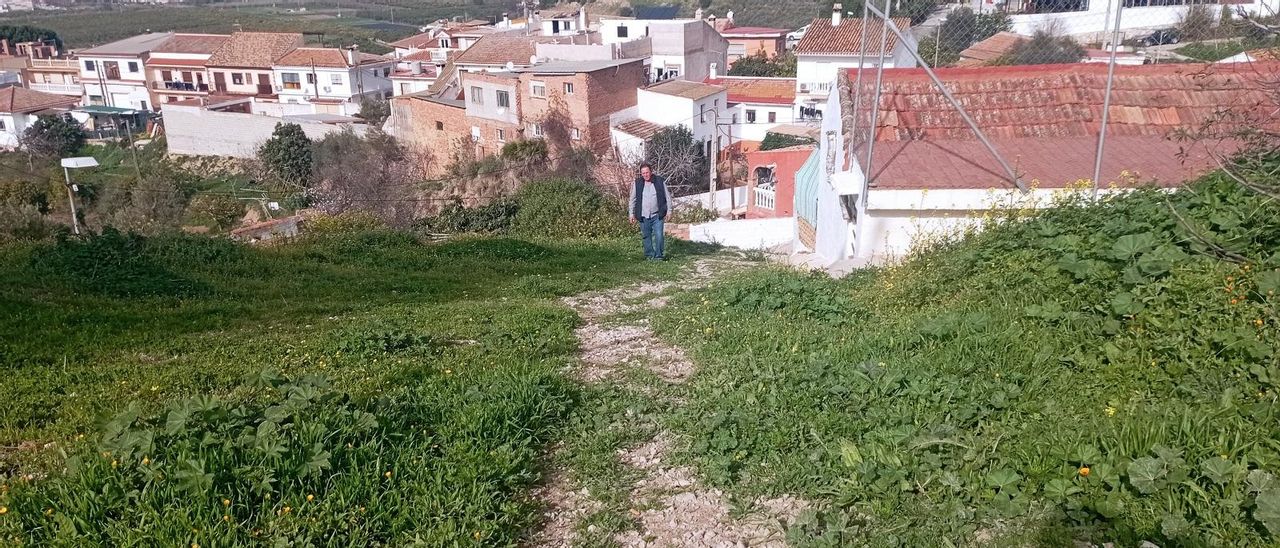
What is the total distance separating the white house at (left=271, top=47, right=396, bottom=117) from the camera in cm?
5406

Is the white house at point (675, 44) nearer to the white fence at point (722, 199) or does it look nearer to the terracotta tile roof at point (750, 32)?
the terracotta tile roof at point (750, 32)

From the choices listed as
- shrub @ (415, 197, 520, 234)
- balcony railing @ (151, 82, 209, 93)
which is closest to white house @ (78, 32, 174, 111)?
balcony railing @ (151, 82, 209, 93)

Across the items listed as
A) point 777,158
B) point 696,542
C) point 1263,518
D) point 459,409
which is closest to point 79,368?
point 459,409

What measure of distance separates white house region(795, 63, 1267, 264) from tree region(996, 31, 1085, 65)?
1707 mm

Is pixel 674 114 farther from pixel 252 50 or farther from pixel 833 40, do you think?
pixel 252 50

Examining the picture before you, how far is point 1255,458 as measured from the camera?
3.26 meters

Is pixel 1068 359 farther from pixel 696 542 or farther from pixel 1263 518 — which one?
pixel 696 542

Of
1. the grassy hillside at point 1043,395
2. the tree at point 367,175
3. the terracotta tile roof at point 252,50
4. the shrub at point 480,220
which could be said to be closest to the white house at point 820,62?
the tree at point 367,175

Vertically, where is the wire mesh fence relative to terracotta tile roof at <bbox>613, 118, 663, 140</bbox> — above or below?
above

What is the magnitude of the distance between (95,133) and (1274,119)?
2492 inches

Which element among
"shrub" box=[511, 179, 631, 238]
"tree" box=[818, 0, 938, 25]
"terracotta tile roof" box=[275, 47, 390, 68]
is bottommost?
"shrub" box=[511, 179, 631, 238]

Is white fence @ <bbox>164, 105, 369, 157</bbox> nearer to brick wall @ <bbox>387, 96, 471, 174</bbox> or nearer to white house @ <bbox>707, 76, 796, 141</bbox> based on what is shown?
brick wall @ <bbox>387, 96, 471, 174</bbox>

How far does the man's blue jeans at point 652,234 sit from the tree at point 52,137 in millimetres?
48817

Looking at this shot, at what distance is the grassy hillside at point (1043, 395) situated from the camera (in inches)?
130
